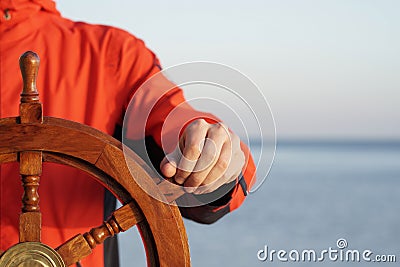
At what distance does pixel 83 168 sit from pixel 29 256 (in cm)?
15

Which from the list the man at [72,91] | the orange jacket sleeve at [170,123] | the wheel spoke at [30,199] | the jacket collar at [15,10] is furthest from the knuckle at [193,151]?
the jacket collar at [15,10]

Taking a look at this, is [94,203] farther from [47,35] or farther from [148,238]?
[148,238]

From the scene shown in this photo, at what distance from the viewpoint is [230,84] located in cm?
132

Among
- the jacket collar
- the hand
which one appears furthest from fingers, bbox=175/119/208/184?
the jacket collar

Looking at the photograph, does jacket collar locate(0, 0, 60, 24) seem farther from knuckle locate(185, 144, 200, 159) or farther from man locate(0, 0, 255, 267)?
knuckle locate(185, 144, 200, 159)

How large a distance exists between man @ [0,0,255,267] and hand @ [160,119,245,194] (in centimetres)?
28

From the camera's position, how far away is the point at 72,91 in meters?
1.89

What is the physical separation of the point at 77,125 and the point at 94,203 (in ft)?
1.75

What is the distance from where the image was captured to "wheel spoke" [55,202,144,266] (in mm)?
1334

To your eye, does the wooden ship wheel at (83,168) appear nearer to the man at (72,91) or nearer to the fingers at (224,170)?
the fingers at (224,170)

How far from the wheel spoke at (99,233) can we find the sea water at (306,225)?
147 centimetres

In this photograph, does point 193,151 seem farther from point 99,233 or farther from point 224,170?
point 99,233

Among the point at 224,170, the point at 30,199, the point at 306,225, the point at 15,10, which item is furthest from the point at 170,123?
the point at 306,225

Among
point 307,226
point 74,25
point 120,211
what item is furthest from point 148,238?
point 307,226
